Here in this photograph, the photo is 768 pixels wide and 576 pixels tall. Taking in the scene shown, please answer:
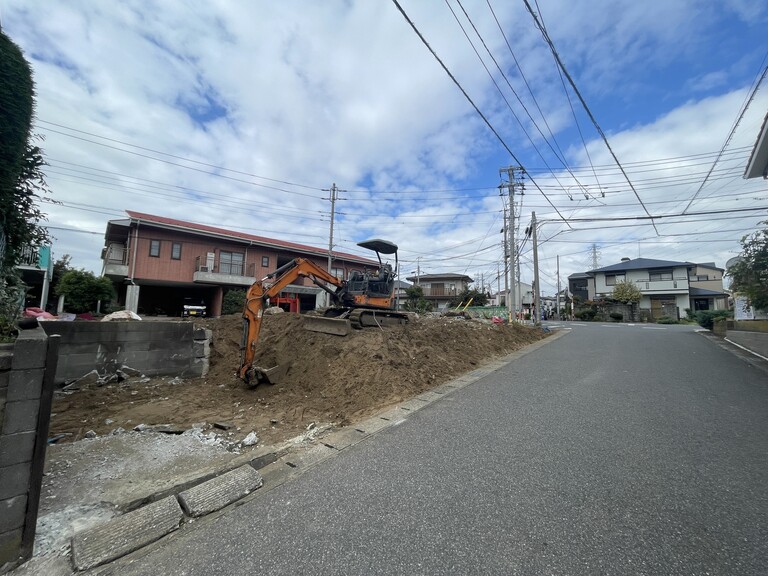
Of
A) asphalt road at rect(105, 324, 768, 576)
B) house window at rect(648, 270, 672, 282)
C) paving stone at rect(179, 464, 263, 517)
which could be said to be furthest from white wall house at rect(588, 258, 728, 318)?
paving stone at rect(179, 464, 263, 517)

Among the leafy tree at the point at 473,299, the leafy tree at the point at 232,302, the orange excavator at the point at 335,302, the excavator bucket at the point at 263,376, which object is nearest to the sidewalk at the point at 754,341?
the orange excavator at the point at 335,302

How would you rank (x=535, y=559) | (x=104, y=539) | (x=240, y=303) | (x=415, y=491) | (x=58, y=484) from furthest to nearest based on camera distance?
(x=240, y=303) → (x=58, y=484) → (x=415, y=491) → (x=104, y=539) → (x=535, y=559)

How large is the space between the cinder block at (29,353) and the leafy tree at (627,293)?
132ft

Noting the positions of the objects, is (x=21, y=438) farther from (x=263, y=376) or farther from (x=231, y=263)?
(x=231, y=263)

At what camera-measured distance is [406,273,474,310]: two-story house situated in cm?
4500

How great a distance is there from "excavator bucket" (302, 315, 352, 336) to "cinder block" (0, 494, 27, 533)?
584cm

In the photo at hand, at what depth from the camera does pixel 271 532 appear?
2252 mm

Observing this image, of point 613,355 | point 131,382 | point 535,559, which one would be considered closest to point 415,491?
point 535,559

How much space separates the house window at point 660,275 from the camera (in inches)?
1382

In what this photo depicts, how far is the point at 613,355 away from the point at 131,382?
11352 mm

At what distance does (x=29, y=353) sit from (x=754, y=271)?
11.7m

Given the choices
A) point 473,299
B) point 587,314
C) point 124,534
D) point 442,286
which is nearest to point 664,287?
point 587,314

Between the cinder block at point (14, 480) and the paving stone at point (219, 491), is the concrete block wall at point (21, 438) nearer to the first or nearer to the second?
the cinder block at point (14, 480)

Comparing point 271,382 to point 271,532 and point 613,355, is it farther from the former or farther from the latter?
point 613,355
